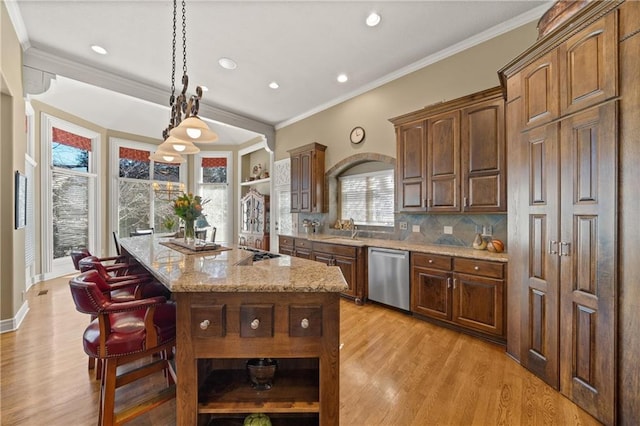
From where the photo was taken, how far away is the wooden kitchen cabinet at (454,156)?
8.98ft

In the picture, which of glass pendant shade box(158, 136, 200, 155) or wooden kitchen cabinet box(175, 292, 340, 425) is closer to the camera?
wooden kitchen cabinet box(175, 292, 340, 425)

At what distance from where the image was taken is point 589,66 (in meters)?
1.72

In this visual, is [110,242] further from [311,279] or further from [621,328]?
[621,328]

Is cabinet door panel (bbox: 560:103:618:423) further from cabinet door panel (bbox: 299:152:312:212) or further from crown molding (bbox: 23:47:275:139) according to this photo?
crown molding (bbox: 23:47:275:139)

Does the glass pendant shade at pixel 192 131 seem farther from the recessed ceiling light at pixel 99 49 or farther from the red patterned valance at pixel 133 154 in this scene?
the red patterned valance at pixel 133 154

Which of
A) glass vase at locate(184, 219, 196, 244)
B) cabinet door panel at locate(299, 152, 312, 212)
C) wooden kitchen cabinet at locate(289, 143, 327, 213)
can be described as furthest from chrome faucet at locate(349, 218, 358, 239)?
glass vase at locate(184, 219, 196, 244)

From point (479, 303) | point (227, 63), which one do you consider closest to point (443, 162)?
point (479, 303)

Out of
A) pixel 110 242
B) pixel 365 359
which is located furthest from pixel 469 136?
pixel 110 242

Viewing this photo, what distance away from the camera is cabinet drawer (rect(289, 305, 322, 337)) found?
1.23 metres

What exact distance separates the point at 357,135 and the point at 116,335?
4063mm

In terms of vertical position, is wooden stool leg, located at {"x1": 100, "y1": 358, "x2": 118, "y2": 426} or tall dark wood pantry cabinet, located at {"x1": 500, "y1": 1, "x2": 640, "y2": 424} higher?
tall dark wood pantry cabinet, located at {"x1": 500, "y1": 1, "x2": 640, "y2": 424}

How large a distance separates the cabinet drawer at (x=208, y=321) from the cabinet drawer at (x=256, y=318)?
3.7 inches

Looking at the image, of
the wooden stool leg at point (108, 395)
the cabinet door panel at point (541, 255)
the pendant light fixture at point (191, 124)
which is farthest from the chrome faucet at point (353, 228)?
the wooden stool leg at point (108, 395)

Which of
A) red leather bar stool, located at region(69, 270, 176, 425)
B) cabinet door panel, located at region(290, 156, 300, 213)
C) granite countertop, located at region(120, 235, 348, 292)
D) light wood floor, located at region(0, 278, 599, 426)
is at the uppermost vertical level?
cabinet door panel, located at region(290, 156, 300, 213)
